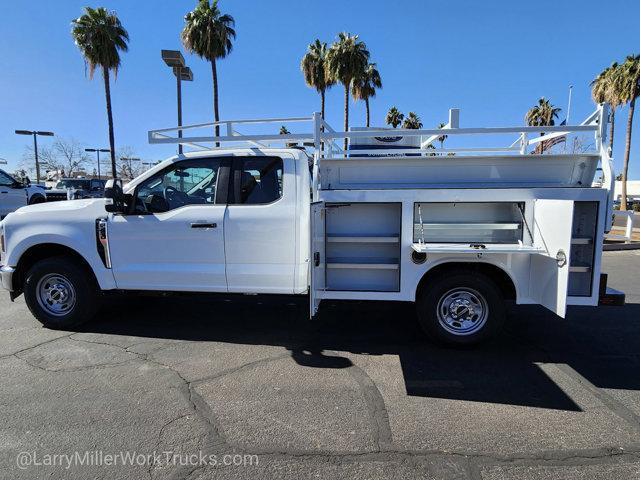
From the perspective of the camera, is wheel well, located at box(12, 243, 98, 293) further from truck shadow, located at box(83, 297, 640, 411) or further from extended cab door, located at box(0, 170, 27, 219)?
extended cab door, located at box(0, 170, 27, 219)

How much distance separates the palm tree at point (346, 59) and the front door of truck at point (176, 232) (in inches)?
918

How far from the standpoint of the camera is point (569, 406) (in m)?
3.11

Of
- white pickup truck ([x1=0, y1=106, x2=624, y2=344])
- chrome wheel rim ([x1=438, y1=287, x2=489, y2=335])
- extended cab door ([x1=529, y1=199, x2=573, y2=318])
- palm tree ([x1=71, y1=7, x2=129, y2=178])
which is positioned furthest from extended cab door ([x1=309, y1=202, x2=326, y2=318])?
palm tree ([x1=71, y1=7, x2=129, y2=178])

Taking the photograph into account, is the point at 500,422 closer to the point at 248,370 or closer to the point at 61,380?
the point at 248,370

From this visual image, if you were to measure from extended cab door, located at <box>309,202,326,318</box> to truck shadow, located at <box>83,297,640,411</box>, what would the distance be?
19.4 inches

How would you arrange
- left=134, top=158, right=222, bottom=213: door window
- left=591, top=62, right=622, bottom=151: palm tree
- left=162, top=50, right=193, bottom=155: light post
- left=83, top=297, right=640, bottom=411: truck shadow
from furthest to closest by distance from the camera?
left=591, top=62, right=622, bottom=151: palm tree < left=162, top=50, right=193, bottom=155: light post < left=134, top=158, right=222, bottom=213: door window < left=83, top=297, right=640, bottom=411: truck shadow

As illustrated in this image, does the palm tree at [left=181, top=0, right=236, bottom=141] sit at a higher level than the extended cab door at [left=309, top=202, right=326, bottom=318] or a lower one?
higher

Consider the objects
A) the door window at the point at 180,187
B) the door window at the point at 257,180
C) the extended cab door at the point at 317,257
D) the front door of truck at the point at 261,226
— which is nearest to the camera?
the extended cab door at the point at 317,257

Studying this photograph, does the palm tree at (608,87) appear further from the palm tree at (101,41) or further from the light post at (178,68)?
the palm tree at (101,41)

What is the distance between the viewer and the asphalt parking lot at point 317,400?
2.48 metres

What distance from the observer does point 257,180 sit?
14.1 feet

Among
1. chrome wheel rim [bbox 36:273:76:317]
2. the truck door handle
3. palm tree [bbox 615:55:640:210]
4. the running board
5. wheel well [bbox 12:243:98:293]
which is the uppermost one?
palm tree [bbox 615:55:640:210]

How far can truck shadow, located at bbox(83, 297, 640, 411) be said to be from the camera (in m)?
3.45

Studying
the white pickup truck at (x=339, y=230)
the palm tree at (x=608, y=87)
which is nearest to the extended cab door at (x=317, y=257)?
the white pickup truck at (x=339, y=230)
